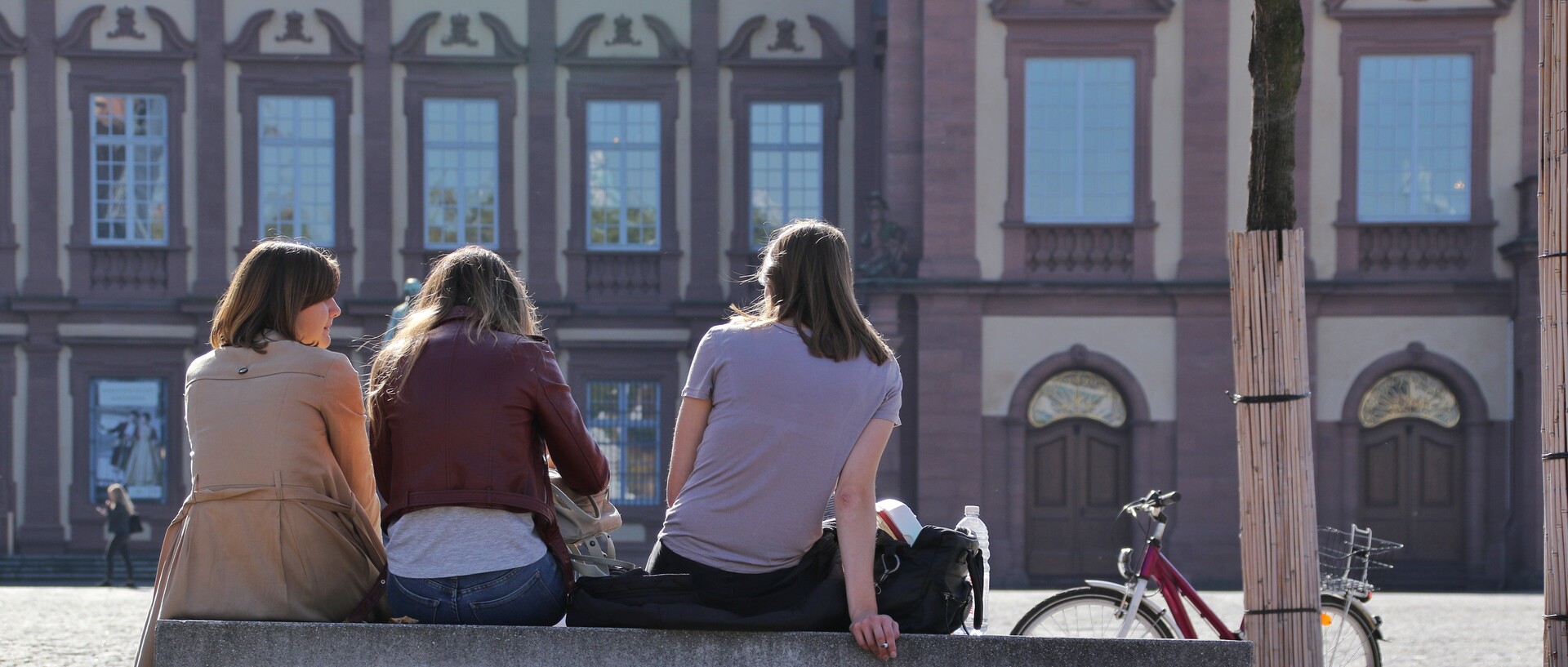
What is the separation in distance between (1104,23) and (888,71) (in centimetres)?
292

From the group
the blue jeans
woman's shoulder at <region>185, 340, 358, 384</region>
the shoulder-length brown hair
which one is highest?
the shoulder-length brown hair

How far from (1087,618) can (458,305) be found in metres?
4.38

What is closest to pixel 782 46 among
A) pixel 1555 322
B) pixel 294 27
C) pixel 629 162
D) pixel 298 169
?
pixel 629 162

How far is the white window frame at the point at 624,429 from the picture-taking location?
24.0 metres

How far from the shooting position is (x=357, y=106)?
24094mm

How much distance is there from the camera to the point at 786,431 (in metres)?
4.08

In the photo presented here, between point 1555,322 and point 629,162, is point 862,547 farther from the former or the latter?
point 629,162

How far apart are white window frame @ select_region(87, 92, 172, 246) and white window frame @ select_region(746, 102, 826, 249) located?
877 centimetres

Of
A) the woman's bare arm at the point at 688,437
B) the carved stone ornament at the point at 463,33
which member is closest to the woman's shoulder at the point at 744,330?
the woman's bare arm at the point at 688,437

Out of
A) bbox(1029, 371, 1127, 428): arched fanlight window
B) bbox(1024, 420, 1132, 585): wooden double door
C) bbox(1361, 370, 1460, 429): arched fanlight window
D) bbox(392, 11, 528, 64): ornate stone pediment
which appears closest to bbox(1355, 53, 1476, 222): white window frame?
bbox(1361, 370, 1460, 429): arched fanlight window

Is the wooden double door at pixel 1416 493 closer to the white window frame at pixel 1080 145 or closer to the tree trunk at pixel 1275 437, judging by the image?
the white window frame at pixel 1080 145

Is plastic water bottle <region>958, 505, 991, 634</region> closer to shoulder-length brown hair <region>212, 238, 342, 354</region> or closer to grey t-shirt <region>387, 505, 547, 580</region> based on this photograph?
grey t-shirt <region>387, 505, 547, 580</region>

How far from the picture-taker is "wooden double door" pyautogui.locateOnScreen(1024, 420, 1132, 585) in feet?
69.8

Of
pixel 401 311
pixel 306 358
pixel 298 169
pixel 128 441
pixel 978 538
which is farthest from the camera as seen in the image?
pixel 298 169
